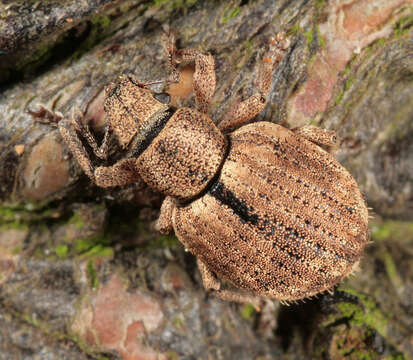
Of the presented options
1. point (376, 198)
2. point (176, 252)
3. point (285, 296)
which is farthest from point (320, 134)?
point (376, 198)

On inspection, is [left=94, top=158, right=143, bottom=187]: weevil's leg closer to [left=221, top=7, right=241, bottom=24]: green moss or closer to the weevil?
the weevil

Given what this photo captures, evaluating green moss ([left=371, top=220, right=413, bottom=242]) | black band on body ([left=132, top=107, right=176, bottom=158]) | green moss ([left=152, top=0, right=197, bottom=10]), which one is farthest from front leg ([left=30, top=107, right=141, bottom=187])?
green moss ([left=371, top=220, right=413, bottom=242])

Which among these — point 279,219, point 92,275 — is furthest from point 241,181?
point 92,275

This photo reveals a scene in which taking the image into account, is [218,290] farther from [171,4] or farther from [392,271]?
[392,271]

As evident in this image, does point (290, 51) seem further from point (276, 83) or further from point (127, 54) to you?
point (127, 54)

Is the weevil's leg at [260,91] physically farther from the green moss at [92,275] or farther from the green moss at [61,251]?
the green moss at [61,251]
